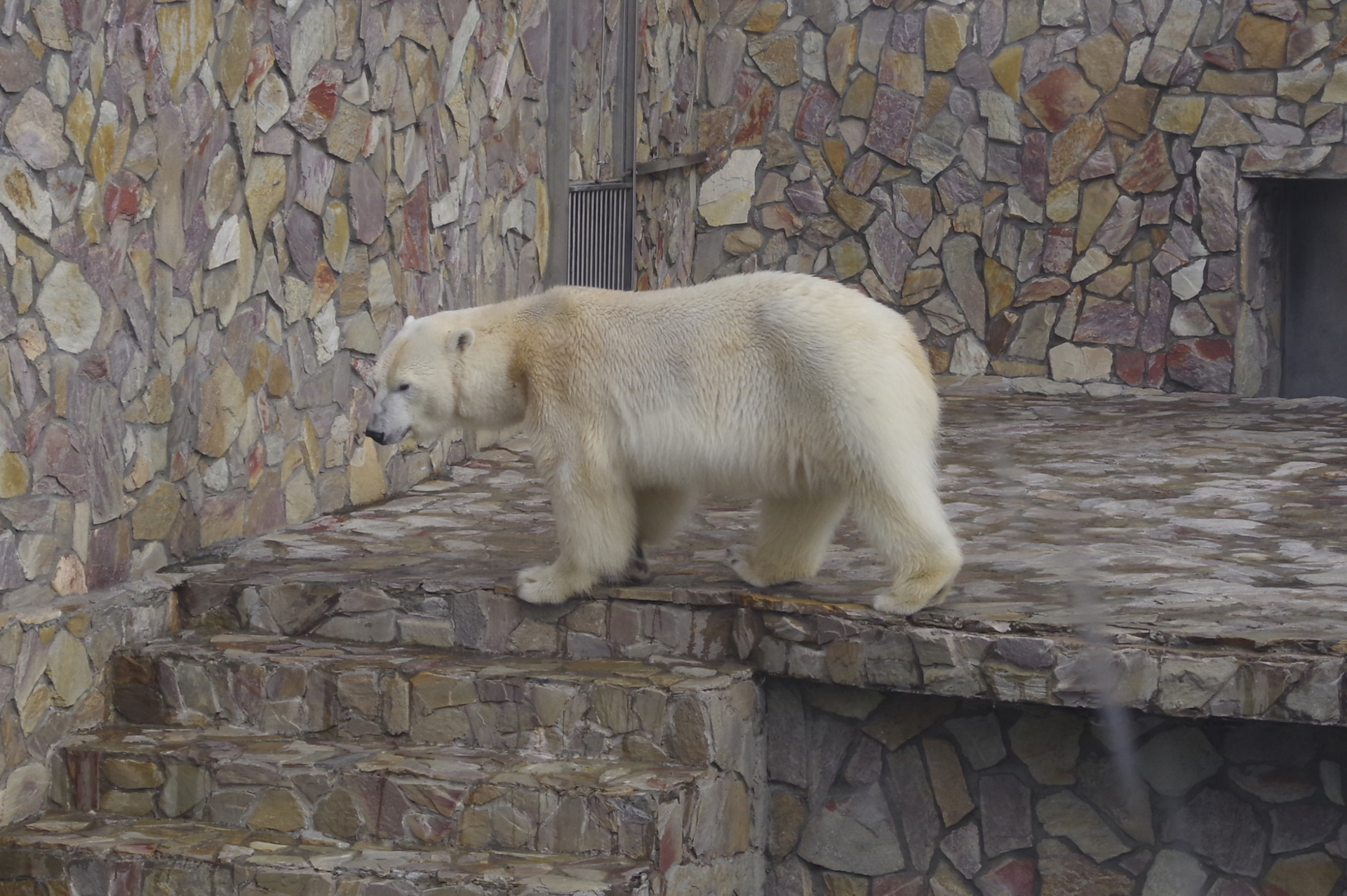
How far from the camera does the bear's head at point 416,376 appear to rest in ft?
13.1

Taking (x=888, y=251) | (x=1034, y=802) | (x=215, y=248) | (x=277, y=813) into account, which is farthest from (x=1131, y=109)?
(x=277, y=813)

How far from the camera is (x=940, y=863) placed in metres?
4.07

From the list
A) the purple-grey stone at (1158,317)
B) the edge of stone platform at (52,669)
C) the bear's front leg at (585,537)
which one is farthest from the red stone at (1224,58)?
the edge of stone platform at (52,669)

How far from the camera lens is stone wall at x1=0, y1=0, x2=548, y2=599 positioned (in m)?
3.79

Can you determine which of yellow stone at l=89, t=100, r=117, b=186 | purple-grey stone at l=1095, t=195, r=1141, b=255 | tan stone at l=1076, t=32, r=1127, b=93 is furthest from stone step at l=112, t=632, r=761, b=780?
tan stone at l=1076, t=32, r=1127, b=93

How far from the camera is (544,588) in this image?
159 inches

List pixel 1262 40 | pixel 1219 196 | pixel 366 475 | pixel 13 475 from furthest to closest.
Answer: pixel 1219 196 → pixel 1262 40 → pixel 366 475 → pixel 13 475

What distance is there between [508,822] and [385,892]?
331mm

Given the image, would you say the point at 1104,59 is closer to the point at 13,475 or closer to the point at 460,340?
the point at 460,340

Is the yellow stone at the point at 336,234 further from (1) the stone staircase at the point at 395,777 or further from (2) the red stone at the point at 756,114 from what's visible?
(2) the red stone at the point at 756,114

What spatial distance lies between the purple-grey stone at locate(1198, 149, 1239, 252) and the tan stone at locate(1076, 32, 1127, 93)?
2.11 feet

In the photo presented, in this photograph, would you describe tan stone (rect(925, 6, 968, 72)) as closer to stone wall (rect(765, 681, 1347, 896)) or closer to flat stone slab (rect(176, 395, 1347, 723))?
flat stone slab (rect(176, 395, 1347, 723))

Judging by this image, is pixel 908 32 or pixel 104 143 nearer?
pixel 104 143

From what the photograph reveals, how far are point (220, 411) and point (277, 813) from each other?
1422 millimetres
